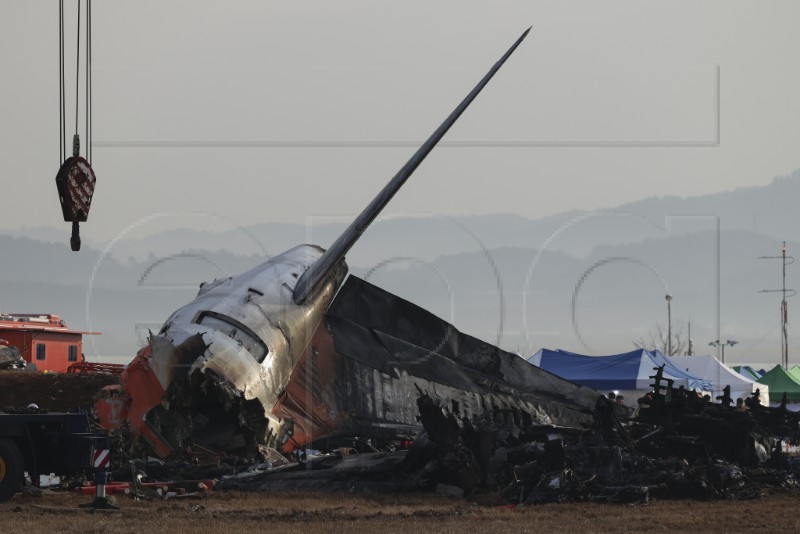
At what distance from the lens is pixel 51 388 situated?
1670 inches

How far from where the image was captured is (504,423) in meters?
24.5

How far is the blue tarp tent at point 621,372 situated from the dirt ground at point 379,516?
23.1m

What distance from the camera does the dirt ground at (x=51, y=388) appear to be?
4147 cm

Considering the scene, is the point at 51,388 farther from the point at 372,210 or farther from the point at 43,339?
the point at 372,210

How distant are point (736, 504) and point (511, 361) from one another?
1450cm

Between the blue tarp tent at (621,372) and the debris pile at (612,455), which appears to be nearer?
the debris pile at (612,455)

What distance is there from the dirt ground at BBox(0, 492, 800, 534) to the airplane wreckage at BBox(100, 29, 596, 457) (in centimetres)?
426

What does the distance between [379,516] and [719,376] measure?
33675 mm

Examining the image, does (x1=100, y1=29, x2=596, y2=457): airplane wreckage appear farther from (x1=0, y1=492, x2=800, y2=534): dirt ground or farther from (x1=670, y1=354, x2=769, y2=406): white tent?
(x1=670, y1=354, x2=769, y2=406): white tent

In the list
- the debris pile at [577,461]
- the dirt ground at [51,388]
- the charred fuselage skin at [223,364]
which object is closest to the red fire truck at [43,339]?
the dirt ground at [51,388]

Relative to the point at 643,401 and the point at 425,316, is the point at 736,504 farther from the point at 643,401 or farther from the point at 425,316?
the point at 425,316

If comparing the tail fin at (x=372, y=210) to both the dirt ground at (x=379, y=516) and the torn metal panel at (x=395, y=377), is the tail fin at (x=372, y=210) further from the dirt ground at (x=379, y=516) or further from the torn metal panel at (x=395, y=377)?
the dirt ground at (x=379, y=516)

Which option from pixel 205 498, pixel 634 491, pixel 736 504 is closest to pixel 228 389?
pixel 205 498

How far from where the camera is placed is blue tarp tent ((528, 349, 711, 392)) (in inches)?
1762
